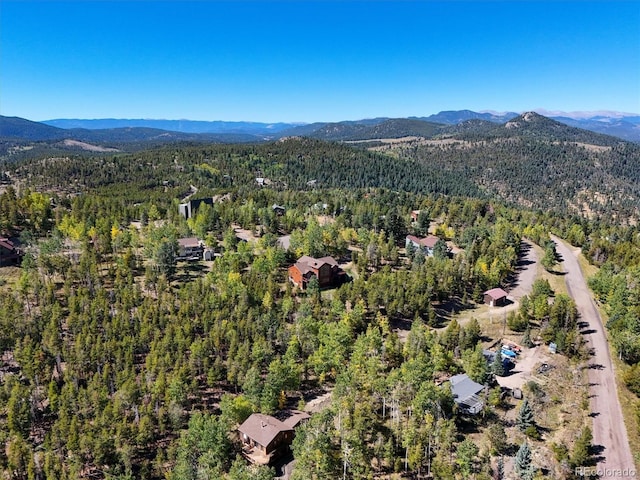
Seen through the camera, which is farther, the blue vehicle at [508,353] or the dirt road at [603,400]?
the blue vehicle at [508,353]

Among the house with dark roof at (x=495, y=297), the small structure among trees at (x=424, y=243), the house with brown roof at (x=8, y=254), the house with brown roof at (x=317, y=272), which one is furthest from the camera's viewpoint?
the small structure among trees at (x=424, y=243)

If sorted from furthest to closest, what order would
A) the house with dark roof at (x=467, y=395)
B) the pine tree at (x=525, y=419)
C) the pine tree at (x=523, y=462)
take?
1. the house with dark roof at (x=467, y=395)
2. the pine tree at (x=525, y=419)
3. the pine tree at (x=523, y=462)

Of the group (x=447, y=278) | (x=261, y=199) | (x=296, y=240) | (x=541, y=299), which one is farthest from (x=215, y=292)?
(x=261, y=199)

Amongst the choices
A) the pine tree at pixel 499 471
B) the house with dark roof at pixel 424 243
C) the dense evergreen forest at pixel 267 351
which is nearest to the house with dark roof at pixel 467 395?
the dense evergreen forest at pixel 267 351

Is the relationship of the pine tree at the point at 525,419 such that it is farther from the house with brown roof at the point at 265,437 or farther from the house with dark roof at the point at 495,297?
the house with dark roof at the point at 495,297

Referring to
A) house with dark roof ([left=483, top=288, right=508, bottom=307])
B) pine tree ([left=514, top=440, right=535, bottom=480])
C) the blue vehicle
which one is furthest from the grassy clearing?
house with dark roof ([left=483, top=288, right=508, bottom=307])

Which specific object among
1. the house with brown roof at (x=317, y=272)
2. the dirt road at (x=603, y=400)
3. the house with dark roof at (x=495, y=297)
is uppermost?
the house with brown roof at (x=317, y=272)

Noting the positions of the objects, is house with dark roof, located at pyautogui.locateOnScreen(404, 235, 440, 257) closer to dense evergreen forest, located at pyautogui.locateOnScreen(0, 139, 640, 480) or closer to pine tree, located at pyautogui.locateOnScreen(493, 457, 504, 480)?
dense evergreen forest, located at pyautogui.locateOnScreen(0, 139, 640, 480)

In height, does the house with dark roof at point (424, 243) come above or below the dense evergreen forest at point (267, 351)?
above

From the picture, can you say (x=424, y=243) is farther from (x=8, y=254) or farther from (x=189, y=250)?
(x=8, y=254)
